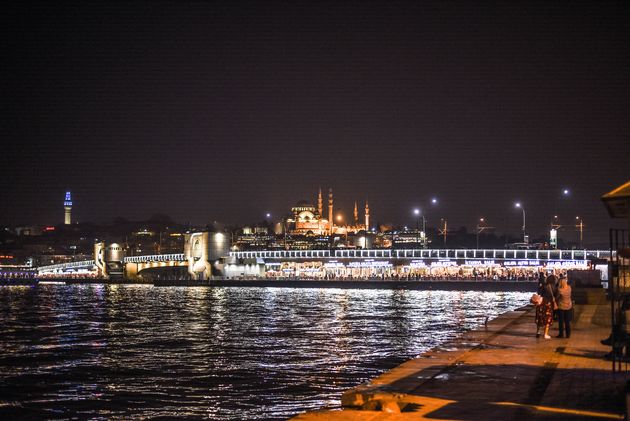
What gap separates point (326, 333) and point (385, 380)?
80.1 ft

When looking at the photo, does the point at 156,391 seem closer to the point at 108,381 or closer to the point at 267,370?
the point at 108,381

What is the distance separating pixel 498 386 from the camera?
13938mm

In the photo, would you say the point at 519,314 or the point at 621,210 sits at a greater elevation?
the point at 621,210

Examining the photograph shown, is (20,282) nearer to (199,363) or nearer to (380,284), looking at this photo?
(380,284)

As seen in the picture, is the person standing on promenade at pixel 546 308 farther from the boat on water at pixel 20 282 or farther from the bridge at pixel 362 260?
the boat on water at pixel 20 282

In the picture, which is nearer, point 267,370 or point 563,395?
point 563,395

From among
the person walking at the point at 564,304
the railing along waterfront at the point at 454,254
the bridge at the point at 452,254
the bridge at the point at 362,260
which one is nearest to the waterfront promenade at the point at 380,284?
the bridge at the point at 362,260

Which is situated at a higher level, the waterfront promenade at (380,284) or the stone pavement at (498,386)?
the stone pavement at (498,386)

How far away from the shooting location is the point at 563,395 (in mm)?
12766

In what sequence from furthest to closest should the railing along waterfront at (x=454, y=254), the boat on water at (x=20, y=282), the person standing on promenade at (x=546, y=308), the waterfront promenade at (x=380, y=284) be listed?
the boat on water at (x=20, y=282), the railing along waterfront at (x=454, y=254), the waterfront promenade at (x=380, y=284), the person standing on promenade at (x=546, y=308)

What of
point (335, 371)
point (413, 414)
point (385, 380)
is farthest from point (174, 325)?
point (413, 414)

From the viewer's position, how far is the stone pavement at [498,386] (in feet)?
38.2

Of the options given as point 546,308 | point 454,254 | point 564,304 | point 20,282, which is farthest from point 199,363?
point 20,282

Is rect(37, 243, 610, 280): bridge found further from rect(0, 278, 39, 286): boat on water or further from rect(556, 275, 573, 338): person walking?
rect(556, 275, 573, 338): person walking
